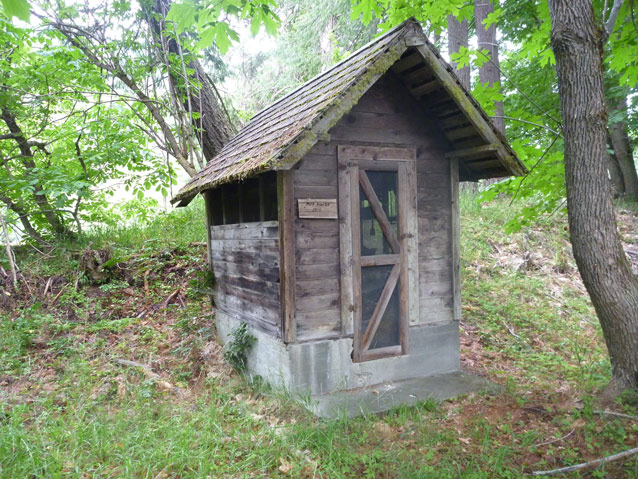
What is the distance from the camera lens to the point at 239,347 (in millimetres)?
6078

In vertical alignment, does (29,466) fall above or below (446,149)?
below

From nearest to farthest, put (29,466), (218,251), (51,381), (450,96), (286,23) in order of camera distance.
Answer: (29,466), (450,96), (51,381), (218,251), (286,23)

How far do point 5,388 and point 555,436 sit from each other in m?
5.89

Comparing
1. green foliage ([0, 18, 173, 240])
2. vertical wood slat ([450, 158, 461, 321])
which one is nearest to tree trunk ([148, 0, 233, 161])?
green foliage ([0, 18, 173, 240])

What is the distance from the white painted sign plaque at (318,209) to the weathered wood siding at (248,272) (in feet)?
1.17

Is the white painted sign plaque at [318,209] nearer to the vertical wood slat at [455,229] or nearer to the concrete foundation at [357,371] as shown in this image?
the concrete foundation at [357,371]

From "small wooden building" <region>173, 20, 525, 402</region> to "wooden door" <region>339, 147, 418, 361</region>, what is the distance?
1 centimetres

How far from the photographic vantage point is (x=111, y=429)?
14.0 feet

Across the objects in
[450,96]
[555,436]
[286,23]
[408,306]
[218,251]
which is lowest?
[555,436]

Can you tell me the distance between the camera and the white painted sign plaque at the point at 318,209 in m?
5.08

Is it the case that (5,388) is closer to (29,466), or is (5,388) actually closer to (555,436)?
(29,466)

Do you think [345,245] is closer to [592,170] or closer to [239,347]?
[239,347]

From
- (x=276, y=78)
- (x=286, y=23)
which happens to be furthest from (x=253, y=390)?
(x=286, y=23)

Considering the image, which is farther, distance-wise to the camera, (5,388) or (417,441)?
(5,388)
